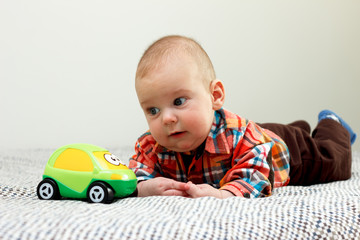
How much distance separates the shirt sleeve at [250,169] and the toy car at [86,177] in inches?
9.5

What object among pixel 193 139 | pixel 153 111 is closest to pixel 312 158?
pixel 193 139

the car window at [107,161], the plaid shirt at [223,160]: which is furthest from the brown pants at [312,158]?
the car window at [107,161]

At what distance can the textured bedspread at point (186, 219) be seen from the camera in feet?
1.88

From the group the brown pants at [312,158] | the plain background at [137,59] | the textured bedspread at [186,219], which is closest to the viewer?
the textured bedspread at [186,219]

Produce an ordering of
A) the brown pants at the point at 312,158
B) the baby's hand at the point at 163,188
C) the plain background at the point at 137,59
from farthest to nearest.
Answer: the plain background at the point at 137,59, the brown pants at the point at 312,158, the baby's hand at the point at 163,188

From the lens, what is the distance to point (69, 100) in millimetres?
2654

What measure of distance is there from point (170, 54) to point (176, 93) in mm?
97

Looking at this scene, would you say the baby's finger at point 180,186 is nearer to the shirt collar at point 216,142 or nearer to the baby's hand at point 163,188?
the baby's hand at point 163,188

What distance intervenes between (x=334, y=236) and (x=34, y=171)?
1091 millimetres

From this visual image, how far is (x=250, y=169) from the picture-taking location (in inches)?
40.0

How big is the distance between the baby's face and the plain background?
5.68 ft

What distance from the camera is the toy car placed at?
0.84 metres

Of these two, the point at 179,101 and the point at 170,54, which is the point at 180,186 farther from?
the point at 170,54

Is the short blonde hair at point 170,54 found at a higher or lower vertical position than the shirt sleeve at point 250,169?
higher
